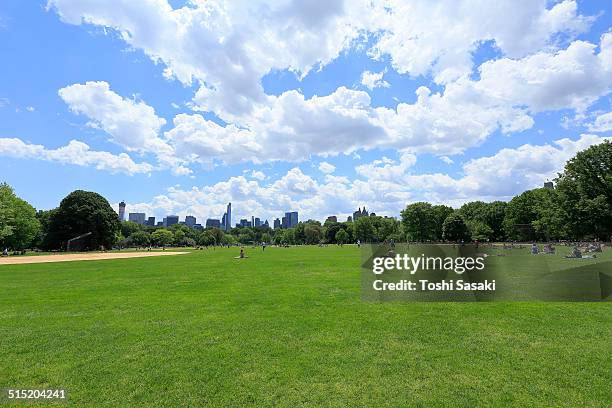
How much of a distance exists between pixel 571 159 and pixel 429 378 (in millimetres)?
68360

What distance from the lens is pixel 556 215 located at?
58.8 meters

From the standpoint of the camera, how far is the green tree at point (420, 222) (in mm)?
126938

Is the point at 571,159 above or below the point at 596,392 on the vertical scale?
above

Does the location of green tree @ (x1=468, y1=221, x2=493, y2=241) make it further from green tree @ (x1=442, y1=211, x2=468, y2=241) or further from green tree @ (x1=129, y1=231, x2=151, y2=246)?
green tree @ (x1=129, y1=231, x2=151, y2=246)

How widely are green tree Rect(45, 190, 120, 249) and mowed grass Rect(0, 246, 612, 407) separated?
7443 cm

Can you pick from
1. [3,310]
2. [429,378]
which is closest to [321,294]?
[429,378]

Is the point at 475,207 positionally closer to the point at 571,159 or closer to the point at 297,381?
the point at 571,159

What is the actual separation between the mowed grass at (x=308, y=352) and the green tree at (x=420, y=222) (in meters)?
118

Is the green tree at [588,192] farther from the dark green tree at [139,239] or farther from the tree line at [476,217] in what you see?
the dark green tree at [139,239]

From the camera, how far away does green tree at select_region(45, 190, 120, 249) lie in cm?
7725

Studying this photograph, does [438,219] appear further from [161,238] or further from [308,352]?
[308,352]

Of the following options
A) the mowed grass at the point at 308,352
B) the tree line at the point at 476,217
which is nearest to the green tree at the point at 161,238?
the tree line at the point at 476,217

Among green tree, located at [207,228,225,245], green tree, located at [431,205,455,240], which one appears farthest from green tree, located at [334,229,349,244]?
green tree, located at [207,228,225,245]

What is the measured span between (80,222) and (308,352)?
84.4m
